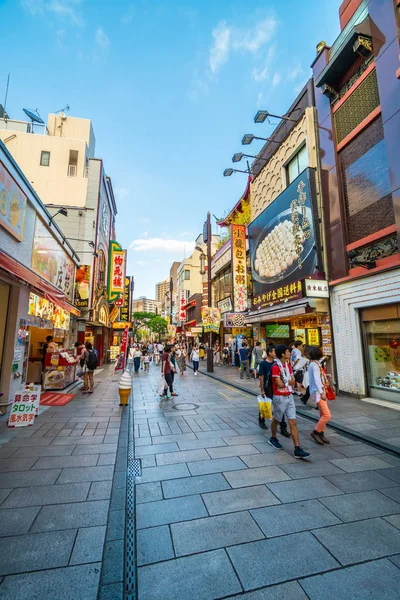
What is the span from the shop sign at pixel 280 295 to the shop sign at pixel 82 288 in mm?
10667

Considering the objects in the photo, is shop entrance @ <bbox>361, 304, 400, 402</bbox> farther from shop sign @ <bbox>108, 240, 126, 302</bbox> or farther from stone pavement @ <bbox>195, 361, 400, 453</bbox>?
shop sign @ <bbox>108, 240, 126, 302</bbox>

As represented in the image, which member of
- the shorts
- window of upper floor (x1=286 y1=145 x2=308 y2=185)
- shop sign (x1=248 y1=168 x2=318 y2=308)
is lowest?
the shorts

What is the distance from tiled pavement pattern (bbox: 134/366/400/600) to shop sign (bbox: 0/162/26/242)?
6614 millimetres

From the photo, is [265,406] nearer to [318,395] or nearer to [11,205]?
[318,395]

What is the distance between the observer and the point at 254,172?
756 inches

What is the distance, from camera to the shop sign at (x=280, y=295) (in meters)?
12.6

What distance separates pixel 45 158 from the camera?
20.3m

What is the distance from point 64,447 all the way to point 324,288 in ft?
33.0

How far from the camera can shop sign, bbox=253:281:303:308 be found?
1264cm

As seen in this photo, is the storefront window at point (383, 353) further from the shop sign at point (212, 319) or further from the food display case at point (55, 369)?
the food display case at point (55, 369)

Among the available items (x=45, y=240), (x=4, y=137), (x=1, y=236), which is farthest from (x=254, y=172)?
(x=4, y=137)

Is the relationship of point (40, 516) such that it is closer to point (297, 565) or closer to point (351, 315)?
point (297, 565)

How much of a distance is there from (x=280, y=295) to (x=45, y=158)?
1947 centimetres

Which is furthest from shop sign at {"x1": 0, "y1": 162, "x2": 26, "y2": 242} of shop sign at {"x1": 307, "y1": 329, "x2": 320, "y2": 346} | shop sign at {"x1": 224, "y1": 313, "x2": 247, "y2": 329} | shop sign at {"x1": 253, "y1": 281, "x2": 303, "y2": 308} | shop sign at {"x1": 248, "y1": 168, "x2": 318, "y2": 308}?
shop sign at {"x1": 224, "y1": 313, "x2": 247, "y2": 329}
